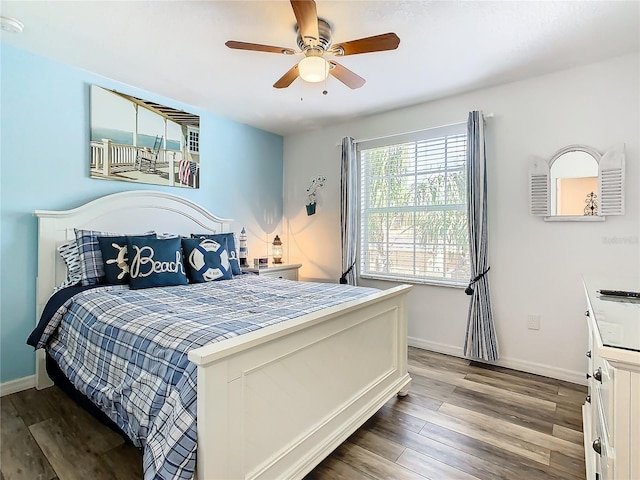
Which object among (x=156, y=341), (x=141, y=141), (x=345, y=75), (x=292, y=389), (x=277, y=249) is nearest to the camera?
(x=156, y=341)

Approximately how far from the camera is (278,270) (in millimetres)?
3799

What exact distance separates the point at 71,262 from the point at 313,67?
2189 millimetres

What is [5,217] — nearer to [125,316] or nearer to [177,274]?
[177,274]

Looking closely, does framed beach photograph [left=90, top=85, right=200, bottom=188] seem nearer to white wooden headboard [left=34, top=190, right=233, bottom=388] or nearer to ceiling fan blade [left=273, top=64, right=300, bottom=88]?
white wooden headboard [left=34, top=190, right=233, bottom=388]

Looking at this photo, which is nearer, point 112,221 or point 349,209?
point 112,221

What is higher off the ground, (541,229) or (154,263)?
(541,229)

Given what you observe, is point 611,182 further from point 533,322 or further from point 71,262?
point 71,262

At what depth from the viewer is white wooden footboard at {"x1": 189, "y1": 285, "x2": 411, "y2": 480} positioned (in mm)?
1169

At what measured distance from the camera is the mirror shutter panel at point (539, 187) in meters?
2.68

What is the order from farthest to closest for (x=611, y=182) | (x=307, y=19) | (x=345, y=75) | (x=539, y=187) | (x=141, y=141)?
(x=141, y=141) < (x=539, y=187) < (x=611, y=182) < (x=345, y=75) < (x=307, y=19)

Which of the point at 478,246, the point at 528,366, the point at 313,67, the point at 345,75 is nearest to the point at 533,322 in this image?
the point at 528,366

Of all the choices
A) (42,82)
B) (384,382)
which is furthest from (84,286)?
(384,382)

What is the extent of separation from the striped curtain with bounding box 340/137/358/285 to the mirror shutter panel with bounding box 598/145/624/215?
2108mm

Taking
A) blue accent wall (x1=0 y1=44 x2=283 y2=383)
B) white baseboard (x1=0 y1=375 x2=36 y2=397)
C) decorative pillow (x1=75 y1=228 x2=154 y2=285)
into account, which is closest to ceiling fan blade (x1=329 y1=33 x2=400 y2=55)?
blue accent wall (x1=0 y1=44 x2=283 y2=383)
